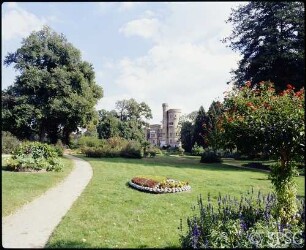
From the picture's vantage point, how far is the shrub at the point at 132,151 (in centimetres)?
3316

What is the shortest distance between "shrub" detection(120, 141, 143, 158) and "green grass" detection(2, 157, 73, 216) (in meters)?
14.0

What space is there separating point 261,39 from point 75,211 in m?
25.6

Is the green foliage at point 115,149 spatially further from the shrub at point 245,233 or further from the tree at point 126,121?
the shrub at point 245,233

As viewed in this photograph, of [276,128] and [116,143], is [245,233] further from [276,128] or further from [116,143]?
[116,143]

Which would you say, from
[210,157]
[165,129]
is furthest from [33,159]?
[165,129]

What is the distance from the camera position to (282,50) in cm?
2781

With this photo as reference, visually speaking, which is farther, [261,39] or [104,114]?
[104,114]

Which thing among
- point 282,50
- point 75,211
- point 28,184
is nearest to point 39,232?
point 75,211

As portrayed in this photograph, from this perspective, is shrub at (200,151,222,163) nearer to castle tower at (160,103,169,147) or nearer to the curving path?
the curving path

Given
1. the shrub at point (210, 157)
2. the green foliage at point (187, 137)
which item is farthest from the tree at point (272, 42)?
the green foliage at point (187, 137)

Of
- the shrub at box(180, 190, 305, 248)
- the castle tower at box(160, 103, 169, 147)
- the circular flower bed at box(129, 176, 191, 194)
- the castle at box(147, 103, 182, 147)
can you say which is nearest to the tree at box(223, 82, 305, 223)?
the shrub at box(180, 190, 305, 248)

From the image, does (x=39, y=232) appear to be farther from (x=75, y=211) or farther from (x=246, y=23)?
(x=246, y=23)

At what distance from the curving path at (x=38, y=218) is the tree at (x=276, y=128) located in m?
4.92

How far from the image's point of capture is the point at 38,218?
360 inches
